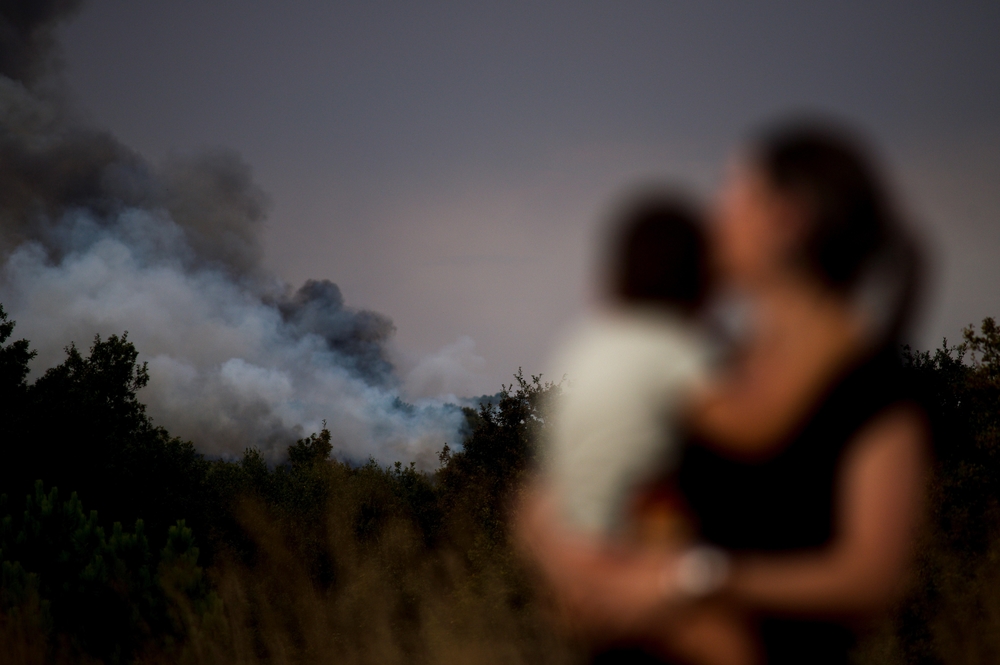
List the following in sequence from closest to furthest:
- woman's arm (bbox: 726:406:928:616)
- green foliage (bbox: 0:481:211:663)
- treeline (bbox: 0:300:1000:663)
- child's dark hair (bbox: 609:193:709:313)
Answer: woman's arm (bbox: 726:406:928:616)
child's dark hair (bbox: 609:193:709:313)
treeline (bbox: 0:300:1000:663)
green foliage (bbox: 0:481:211:663)

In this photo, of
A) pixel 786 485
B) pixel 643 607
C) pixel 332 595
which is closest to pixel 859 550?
pixel 786 485

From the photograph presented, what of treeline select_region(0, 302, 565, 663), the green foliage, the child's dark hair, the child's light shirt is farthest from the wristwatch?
the green foliage

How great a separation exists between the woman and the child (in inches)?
2.4

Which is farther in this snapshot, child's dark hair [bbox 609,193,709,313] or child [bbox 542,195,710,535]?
child's dark hair [bbox 609,193,709,313]

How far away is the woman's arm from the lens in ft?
3.36

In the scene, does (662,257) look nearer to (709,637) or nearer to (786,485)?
(786,485)

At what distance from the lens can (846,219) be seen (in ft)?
3.63

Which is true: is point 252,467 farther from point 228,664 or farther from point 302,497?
point 228,664

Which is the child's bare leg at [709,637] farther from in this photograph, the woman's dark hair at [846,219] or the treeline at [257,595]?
the treeline at [257,595]

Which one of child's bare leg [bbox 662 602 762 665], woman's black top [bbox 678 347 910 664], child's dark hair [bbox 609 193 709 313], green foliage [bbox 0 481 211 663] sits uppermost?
child's dark hair [bbox 609 193 709 313]

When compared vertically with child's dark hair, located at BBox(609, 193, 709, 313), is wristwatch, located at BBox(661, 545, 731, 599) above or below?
below

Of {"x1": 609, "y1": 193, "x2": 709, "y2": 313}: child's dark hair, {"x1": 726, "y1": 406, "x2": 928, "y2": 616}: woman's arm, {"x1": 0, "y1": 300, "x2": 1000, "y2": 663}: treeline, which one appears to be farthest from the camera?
{"x1": 0, "y1": 300, "x2": 1000, "y2": 663}: treeline

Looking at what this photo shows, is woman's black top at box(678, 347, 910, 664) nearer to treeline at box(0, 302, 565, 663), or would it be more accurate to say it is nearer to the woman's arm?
the woman's arm

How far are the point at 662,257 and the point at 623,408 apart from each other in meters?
0.33
